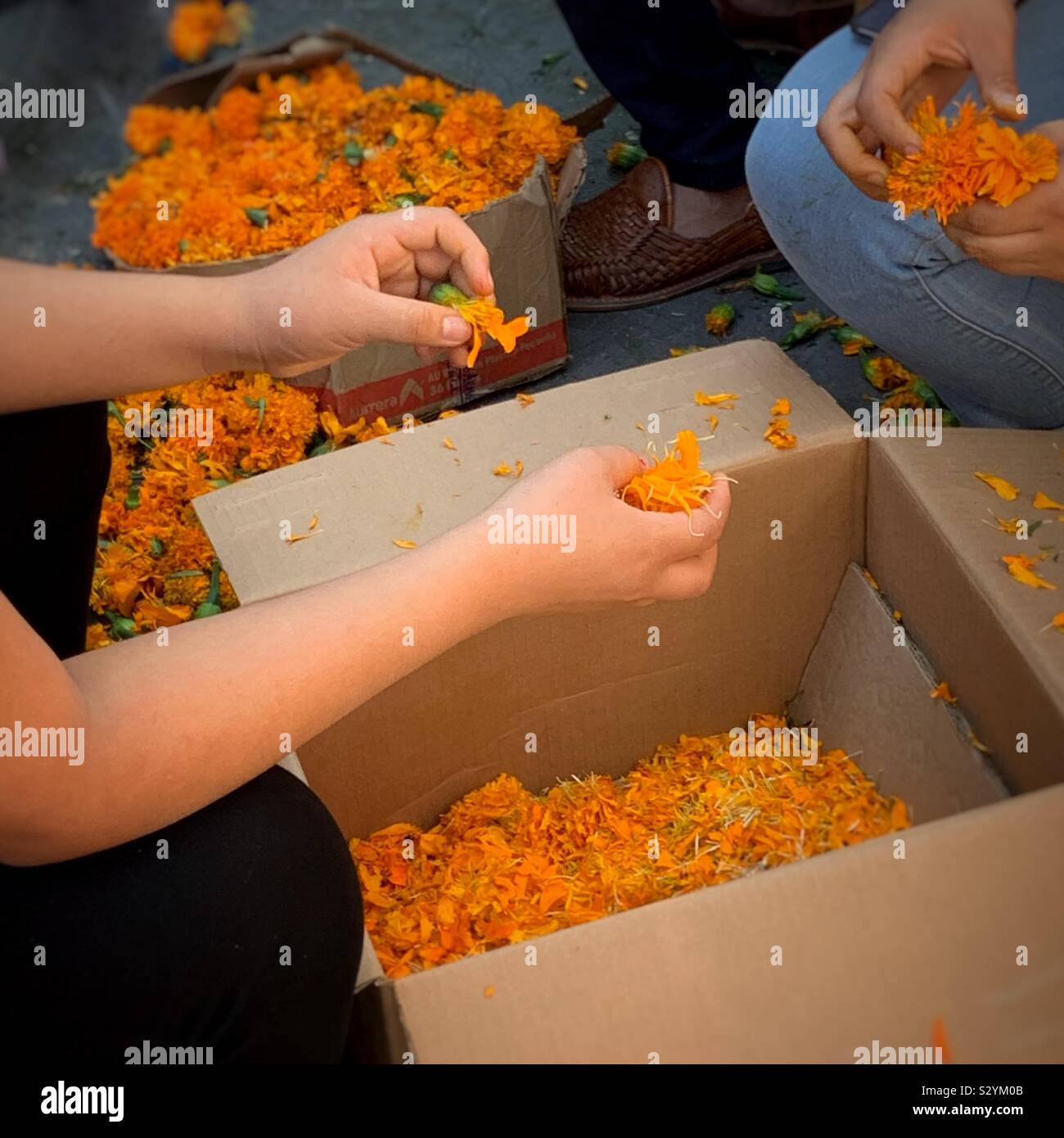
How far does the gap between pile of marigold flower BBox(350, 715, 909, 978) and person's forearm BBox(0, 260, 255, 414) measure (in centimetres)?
57

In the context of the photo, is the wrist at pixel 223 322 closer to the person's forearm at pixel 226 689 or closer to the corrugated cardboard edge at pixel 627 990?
the person's forearm at pixel 226 689

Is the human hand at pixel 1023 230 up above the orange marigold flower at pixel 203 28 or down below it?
above

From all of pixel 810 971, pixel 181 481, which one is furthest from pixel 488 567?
pixel 181 481

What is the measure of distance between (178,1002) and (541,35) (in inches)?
119

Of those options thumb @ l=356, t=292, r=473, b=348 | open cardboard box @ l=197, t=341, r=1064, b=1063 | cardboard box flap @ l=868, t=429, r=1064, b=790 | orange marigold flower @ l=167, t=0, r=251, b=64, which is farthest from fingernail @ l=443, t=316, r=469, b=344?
orange marigold flower @ l=167, t=0, r=251, b=64

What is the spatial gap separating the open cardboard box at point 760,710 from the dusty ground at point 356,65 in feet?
2.85

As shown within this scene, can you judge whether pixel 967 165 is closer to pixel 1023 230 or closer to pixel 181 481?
pixel 1023 230

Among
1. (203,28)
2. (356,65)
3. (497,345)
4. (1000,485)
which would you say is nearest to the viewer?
(1000,485)

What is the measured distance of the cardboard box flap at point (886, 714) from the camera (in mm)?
1287

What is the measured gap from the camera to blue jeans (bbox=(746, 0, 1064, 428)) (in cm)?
160

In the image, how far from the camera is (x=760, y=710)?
1.58 m

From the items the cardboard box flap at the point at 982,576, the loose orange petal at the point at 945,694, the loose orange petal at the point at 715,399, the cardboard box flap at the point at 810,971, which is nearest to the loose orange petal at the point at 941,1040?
the cardboard box flap at the point at 810,971

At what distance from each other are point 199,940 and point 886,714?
0.78 meters
